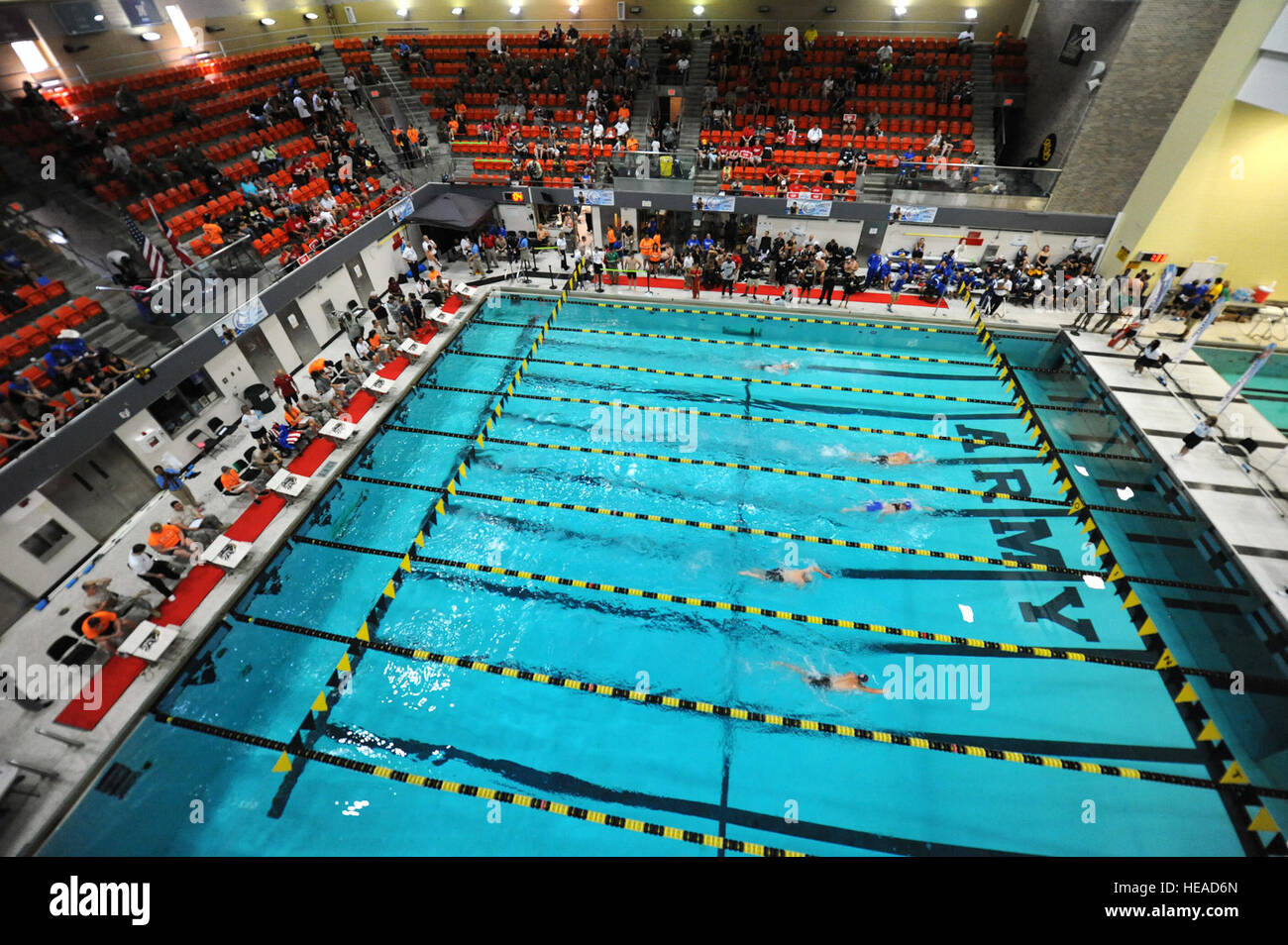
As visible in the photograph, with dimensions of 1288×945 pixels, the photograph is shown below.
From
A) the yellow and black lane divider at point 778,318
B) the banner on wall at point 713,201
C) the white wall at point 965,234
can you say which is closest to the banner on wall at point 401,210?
the yellow and black lane divider at point 778,318

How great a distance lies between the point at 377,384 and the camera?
37.0 ft

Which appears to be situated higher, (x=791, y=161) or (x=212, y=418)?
(x=791, y=161)

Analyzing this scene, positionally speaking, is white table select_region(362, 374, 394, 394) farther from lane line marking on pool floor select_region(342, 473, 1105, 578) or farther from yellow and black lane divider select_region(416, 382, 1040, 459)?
lane line marking on pool floor select_region(342, 473, 1105, 578)

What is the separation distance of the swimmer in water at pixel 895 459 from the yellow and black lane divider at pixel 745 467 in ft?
1.57

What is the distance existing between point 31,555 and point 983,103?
82.2 feet

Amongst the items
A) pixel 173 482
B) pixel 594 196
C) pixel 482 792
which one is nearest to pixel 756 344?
pixel 594 196

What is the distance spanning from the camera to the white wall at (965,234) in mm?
14156

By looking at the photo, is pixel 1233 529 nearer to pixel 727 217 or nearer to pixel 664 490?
pixel 664 490

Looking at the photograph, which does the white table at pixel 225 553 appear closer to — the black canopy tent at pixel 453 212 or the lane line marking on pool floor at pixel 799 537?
the lane line marking on pool floor at pixel 799 537

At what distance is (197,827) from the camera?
5.73 metres

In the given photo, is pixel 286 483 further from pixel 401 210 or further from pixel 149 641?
pixel 401 210

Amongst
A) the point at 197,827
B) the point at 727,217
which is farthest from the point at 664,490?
the point at 727,217

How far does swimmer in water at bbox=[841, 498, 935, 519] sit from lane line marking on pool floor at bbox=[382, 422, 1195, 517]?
466 mm

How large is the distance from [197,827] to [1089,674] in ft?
36.3
